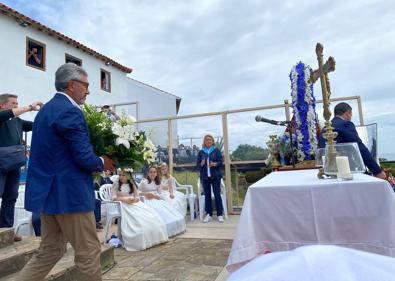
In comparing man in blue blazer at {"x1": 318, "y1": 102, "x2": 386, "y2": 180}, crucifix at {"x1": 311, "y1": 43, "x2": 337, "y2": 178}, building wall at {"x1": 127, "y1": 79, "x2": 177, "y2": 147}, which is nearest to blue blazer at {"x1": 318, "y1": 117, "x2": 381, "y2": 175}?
man in blue blazer at {"x1": 318, "y1": 102, "x2": 386, "y2": 180}

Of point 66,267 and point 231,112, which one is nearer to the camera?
point 66,267

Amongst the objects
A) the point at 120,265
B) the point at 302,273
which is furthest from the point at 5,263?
the point at 302,273

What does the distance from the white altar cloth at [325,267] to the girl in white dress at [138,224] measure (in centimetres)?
372

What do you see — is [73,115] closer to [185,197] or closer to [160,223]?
[160,223]

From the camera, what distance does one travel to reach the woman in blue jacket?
628 centimetres

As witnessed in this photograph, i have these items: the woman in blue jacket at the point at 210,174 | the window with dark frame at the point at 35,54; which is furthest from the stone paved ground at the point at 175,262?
the window with dark frame at the point at 35,54

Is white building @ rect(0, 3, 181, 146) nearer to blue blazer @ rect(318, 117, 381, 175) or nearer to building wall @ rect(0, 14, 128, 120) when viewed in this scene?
building wall @ rect(0, 14, 128, 120)

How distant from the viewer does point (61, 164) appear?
193 centimetres

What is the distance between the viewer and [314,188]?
1739 mm

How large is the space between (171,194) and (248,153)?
1815 mm

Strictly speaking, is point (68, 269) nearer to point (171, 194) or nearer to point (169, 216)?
point (169, 216)

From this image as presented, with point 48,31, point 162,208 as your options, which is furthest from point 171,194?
point 48,31

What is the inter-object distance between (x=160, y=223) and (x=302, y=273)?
426 centimetres

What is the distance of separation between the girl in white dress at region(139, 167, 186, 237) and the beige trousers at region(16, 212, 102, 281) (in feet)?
9.64
